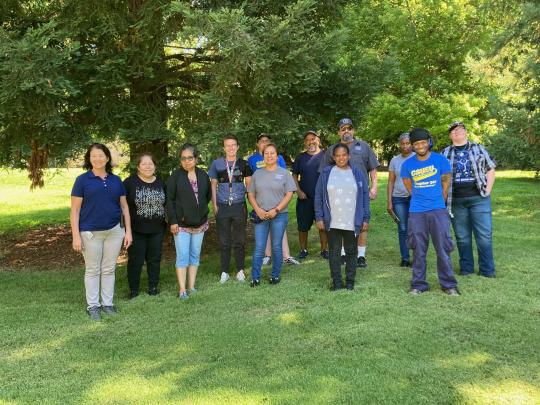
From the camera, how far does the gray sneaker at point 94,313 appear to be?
526cm

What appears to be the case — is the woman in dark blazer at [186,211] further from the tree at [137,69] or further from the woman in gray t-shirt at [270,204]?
the tree at [137,69]

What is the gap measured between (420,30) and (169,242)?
1824 cm

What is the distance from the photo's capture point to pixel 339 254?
19.5ft

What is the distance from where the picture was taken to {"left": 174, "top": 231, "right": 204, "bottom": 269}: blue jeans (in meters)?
5.97

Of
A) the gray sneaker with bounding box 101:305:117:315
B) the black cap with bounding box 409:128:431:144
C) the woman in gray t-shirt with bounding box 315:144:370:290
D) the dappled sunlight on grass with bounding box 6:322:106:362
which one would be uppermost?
the black cap with bounding box 409:128:431:144

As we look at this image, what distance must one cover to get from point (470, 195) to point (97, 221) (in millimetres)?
4561

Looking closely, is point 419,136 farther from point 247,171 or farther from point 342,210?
point 247,171

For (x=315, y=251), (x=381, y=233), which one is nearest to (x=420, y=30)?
(x=381, y=233)

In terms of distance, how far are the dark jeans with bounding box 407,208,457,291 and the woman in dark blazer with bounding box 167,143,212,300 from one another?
99.4 inches

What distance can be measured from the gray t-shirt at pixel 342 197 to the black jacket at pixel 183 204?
1.55 m

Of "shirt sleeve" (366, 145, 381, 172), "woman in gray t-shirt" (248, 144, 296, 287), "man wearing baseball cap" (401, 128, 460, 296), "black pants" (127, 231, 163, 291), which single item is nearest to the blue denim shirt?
"woman in gray t-shirt" (248, 144, 296, 287)

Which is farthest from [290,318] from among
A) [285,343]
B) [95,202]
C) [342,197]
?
[95,202]

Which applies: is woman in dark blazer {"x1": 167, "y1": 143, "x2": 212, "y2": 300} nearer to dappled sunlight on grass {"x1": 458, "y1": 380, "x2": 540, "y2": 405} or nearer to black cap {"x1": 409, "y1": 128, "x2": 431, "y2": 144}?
black cap {"x1": 409, "y1": 128, "x2": 431, "y2": 144}

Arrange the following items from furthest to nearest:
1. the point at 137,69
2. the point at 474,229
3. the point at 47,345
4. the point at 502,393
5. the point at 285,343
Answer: the point at 137,69, the point at 474,229, the point at 47,345, the point at 285,343, the point at 502,393
